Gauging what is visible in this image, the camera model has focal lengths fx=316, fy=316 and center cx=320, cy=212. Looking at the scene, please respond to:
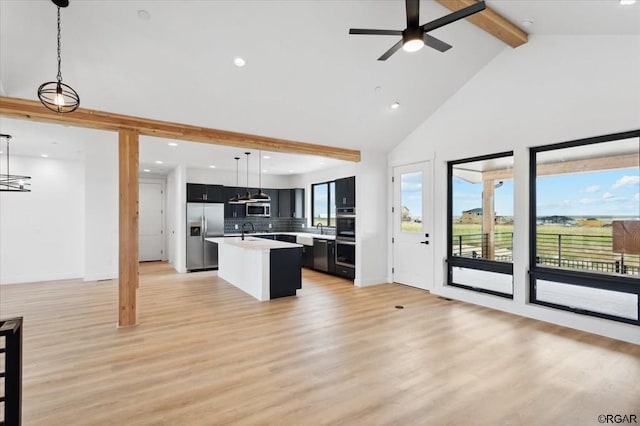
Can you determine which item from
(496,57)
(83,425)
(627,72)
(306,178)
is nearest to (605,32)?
(627,72)

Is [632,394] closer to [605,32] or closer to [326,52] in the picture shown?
[605,32]

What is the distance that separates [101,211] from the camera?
6734 mm

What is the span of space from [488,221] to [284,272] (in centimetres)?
340

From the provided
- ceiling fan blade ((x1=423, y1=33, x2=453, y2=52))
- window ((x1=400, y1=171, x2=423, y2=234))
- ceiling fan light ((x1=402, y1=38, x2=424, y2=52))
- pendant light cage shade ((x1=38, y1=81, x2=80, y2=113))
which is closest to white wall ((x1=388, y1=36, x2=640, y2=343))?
window ((x1=400, y1=171, x2=423, y2=234))

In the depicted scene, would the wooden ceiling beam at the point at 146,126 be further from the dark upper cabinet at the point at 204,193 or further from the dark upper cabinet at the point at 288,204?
the dark upper cabinet at the point at 288,204

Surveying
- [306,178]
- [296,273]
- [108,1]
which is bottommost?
[296,273]

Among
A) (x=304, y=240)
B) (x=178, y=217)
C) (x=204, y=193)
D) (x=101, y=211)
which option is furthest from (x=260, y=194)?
(x=101, y=211)

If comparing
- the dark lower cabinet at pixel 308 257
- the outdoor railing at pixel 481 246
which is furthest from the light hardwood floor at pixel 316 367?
the dark lower cabinet at pixel 308 257

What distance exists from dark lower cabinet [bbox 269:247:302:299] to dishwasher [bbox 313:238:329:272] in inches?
79.7

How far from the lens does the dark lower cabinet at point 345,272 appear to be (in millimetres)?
6594

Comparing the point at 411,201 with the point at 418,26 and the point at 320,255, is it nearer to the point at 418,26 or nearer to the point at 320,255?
the point at 320,255

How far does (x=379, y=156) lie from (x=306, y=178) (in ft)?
11.9

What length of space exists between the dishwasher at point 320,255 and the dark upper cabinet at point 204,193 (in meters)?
2.87

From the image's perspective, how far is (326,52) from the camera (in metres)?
3.73
